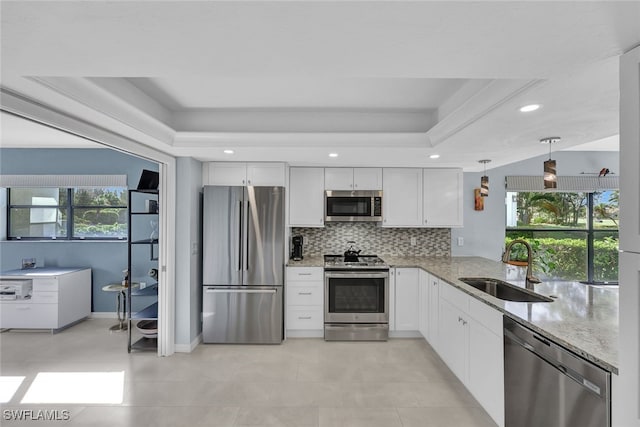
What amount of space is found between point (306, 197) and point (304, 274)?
1.03 metres

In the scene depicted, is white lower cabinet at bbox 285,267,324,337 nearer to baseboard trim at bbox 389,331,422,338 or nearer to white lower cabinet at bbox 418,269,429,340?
baseboard trim at bbox 389,331,422,338

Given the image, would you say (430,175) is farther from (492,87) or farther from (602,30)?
(602,30)

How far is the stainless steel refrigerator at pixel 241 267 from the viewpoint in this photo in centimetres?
364

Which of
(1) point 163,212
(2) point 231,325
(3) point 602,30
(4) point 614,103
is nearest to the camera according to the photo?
(3) point 602,30

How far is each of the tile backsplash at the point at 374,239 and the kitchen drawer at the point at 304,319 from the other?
0.92 m

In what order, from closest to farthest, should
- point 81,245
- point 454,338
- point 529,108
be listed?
point 529,108 < point 454,338 < point 81,245

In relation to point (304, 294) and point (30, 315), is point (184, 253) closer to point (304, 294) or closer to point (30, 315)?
point (304, 294)

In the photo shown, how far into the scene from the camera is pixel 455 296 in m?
2.82

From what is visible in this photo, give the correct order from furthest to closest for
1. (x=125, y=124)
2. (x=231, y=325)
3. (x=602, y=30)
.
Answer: (x=231, y=325) → (x=125, y=124) → (x=602, y=30)

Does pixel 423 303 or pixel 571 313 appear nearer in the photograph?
pixel 571 313

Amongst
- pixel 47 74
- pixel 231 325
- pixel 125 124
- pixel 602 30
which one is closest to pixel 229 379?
pixel 231 325

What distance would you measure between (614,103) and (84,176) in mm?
5609

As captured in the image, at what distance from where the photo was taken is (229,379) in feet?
9.46

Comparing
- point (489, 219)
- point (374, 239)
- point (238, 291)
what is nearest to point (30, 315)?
point (238, 291)
